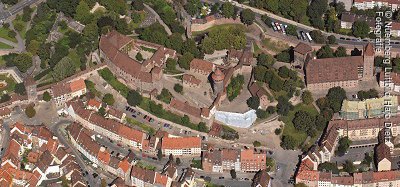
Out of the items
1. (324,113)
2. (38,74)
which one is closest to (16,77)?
(38,74)

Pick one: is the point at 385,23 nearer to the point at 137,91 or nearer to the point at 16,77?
the point at 137,91

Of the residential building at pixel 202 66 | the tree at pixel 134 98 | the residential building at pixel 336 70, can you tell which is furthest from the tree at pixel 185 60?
the residential building at pixel 336 70

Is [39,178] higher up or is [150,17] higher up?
[150,17]

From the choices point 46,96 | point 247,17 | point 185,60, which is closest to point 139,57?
point 185,60

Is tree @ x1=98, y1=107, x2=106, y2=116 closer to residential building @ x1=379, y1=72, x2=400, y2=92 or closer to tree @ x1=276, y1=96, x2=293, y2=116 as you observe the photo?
tree @ x1=276, y1=96, x2=293, y2=116

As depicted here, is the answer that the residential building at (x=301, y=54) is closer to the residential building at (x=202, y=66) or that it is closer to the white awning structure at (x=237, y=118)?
the residential building at (x=202, y=66)

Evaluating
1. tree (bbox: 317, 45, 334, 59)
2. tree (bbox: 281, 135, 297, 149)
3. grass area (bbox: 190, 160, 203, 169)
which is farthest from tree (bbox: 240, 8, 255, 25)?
grass area (bbox: 190, 160, 203, 169)

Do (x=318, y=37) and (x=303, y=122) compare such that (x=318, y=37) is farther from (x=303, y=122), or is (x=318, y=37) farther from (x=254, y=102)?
(x=303, y=122)

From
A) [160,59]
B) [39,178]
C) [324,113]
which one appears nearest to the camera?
[39,178]
